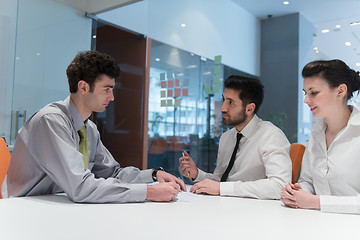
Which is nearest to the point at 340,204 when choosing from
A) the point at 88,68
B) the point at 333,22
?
the point at 88,68

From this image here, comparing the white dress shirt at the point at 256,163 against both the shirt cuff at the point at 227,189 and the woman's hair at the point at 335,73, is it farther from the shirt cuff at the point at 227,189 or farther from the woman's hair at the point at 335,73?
the woman's hair at the point at 335,73

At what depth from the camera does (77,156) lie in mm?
1331

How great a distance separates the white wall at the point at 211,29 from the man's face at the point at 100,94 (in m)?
2.60

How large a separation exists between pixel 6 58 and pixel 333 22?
11.5 feet

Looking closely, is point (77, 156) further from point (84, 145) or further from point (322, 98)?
point (322, 98)

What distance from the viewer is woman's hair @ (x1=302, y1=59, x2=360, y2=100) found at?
161 cm

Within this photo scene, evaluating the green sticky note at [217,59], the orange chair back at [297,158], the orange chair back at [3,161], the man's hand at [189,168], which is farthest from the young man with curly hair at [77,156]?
the green sticky note at [217,59]

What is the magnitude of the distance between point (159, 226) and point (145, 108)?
3117 millimetres

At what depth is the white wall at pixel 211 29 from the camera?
423cm

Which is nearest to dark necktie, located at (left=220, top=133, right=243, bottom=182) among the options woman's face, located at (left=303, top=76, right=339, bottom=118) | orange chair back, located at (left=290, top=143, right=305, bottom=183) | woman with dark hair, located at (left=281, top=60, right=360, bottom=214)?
orange chair back, located at (left=290, top=143, right=305, bottom=183)

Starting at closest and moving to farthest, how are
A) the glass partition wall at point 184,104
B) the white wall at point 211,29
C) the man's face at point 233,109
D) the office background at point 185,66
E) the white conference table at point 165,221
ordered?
the white conference table at point 165,221 → the man's face at point 233,109 → the office background at point 185,66 → the glass partition wall at point 184,104 → the white wall at point 211,29

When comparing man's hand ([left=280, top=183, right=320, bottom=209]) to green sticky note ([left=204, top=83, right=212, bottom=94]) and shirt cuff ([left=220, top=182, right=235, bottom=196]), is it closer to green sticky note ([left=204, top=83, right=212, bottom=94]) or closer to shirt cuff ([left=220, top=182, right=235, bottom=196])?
shirt cuff ([left=220, top=182, right=235, bottom=196])

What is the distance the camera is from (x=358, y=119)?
151 cm

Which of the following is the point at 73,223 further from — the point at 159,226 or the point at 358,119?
the point at 358,119
